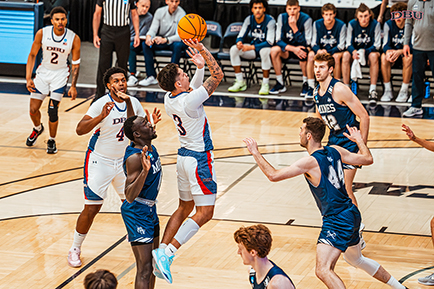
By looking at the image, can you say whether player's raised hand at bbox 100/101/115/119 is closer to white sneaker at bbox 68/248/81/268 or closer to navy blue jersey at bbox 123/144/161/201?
navy blue jersey at bbox 123/144/161/201

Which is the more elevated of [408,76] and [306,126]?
[306,126]

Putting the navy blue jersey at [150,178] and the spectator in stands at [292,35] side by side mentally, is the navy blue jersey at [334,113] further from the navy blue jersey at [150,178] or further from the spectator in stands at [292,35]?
the spectator in stands at [292,35]

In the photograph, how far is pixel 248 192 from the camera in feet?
24.8

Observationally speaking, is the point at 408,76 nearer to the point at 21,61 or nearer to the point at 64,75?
the point at 64,75

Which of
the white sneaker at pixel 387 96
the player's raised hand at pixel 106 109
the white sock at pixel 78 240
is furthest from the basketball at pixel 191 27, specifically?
the white sneaker at pixel 387 96

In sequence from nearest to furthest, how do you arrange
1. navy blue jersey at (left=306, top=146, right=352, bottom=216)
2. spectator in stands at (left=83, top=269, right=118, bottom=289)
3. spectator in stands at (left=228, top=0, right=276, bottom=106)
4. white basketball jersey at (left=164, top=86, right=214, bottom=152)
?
spectator in stands at (left=83, top=269, right=118, bottom=289)
navy blue jersey at (left=306, top=146, right=352, bottom=216)
white basketball jersey at (left=164, top=86, right=214, bottom=152)
spectator in stands at (left=228, top=0, right=276, bottom=106)


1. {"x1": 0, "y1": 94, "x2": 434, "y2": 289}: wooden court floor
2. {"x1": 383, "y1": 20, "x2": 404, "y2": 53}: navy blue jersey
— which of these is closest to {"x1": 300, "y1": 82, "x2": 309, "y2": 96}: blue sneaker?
{"x1": 383, "y1": 20, "x2": 404, "y2": 53}: navy blue jersey

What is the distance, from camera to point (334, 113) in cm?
595

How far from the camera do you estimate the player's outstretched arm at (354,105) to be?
5.76 m

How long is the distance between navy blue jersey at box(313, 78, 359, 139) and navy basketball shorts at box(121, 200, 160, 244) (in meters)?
2.14

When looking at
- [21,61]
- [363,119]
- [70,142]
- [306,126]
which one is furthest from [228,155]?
[21,61]

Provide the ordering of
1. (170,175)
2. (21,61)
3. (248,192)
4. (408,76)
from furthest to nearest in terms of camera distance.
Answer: (21,61)
(408,76)
(170,175)
(248,192)

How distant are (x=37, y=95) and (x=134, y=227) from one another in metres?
5.03

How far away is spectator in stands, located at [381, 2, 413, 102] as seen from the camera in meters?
11.9
